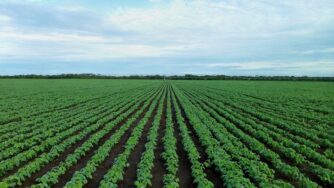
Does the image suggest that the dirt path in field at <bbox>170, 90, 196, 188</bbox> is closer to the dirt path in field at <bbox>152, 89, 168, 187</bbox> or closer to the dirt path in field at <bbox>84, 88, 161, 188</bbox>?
the dirt path in field at <bbox>152, 89, 168, 187</bbox>

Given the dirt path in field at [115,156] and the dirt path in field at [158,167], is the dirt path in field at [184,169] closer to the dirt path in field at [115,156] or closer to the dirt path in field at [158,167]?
the dirt path in field at [158,167]

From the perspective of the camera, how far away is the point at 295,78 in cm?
11462

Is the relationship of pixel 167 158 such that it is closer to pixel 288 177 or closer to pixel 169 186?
pixel 169 186

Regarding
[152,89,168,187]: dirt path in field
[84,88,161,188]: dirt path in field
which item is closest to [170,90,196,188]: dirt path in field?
[152,89,168,187]: dirt path in field

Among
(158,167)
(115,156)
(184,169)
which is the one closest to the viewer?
(184,169)

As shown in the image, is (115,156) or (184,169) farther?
(115,156)

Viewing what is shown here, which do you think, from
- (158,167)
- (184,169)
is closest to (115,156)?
(158,167)

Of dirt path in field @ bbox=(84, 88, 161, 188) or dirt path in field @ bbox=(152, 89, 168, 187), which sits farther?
dirt path in field @ bbox=(84, 88, 161, 188)

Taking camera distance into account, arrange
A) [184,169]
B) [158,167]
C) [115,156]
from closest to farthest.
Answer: [184,169]
[158,167]
[115,156]

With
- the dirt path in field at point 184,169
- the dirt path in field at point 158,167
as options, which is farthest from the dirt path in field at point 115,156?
the dirt path in field at point 184,169

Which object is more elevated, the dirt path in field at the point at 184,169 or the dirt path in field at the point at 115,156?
the dirt path in field at the point at 115,156

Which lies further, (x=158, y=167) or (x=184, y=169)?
(x=158, y=167)

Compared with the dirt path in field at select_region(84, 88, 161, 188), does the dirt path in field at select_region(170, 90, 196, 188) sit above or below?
below

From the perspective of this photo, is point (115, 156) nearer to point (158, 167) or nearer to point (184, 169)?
point (158, 167)
